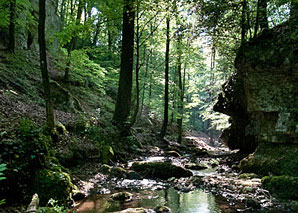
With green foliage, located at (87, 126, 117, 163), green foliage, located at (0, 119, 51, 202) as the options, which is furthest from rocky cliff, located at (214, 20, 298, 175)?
green foliage, located at (0, 119, 51, 202)

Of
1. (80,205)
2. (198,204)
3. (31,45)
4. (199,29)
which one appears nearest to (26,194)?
(80,205)

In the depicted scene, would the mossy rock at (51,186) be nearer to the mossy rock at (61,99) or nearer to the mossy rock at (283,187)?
the mossy rock at (283,187)

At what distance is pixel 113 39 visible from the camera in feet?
77.8

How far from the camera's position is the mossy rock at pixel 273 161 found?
23.0 feet

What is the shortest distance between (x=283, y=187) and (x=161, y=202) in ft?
10.7

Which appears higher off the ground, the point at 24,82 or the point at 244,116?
the point at 24,82

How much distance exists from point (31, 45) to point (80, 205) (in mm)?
Result: 13948

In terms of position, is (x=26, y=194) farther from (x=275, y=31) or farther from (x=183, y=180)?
(x=275, y=31)

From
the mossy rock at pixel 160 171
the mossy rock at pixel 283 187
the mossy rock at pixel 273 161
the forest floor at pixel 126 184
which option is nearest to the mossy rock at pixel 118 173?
the forest floor at pixel 126 184

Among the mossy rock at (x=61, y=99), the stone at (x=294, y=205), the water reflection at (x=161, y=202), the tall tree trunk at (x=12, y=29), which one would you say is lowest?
the water reflection at (x=161, y=202)

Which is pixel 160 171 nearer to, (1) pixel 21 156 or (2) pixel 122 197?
(2) pixel 122 197

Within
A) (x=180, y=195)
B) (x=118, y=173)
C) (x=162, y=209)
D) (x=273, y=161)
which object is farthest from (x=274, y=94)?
(x=118, y=173)

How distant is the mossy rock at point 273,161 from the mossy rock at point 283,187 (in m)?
1.06

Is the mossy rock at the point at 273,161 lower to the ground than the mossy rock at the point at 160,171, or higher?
higher
